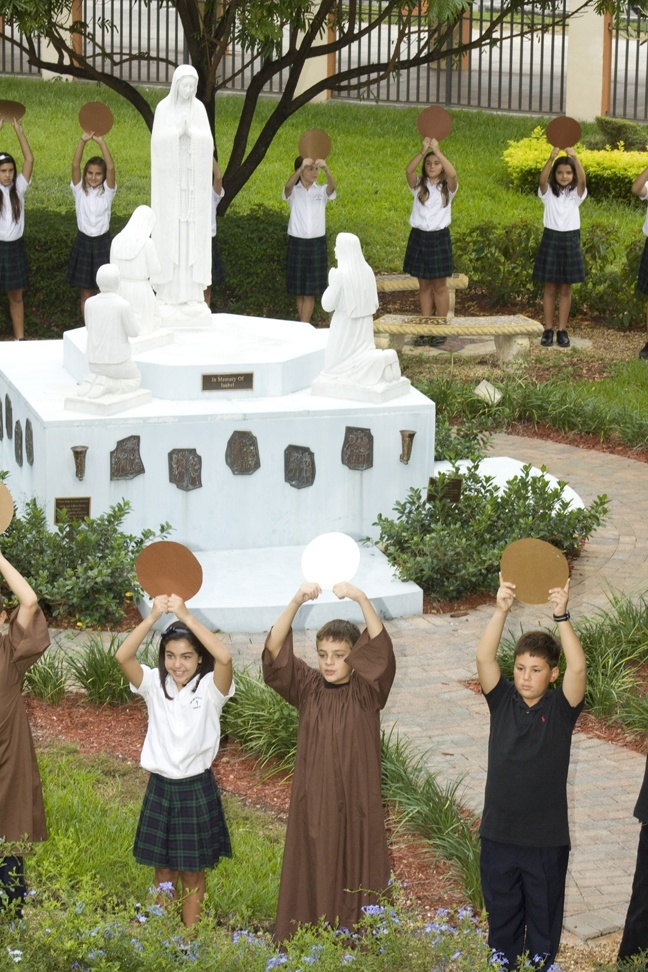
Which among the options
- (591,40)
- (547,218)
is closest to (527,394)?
(547,218)

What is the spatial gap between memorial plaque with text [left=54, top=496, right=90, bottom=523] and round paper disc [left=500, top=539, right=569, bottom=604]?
4488mm

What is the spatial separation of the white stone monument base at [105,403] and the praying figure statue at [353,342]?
3.81ft

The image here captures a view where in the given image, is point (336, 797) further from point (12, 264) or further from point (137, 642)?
point (12, 264)

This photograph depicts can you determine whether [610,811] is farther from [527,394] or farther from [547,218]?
[547,218]

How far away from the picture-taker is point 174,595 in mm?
5359

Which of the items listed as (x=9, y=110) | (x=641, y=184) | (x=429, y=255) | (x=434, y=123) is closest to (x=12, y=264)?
(x=9, y=110)

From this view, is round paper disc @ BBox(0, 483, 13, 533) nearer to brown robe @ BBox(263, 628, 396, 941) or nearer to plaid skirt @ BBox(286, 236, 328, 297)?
brown robe @ BBox(263, 628, 396, 941)

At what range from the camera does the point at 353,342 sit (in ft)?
32.6

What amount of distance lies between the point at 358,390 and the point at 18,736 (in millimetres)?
4793

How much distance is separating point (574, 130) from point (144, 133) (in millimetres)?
9562

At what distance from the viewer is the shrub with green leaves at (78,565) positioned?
862cm

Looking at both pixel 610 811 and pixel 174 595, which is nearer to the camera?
pixel 174 595

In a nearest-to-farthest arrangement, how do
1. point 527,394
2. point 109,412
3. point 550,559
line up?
point 550,559 → point 109,412 → point 527,394

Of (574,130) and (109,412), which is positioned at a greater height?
(574,130)
